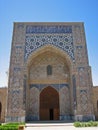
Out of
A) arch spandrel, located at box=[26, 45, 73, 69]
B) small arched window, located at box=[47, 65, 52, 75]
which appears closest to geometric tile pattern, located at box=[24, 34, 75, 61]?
arch spandrel, located at box=[26, 45, 73, 69]

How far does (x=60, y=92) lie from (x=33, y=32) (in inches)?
224

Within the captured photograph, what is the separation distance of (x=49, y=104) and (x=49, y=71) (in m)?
2.84

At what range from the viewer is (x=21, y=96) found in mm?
12664

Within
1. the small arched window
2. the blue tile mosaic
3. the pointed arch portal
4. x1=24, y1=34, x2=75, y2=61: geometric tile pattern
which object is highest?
the blue tile mosaic

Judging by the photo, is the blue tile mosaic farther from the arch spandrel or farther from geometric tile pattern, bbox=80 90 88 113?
geometric tile pattern, bbox=80 90 88 113

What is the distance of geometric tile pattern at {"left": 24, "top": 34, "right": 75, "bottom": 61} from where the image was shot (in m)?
14.1

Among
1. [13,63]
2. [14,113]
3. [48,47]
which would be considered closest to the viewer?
[14,113]

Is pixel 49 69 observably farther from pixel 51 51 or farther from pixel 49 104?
pixel 49 104

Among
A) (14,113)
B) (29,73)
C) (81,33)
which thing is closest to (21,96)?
(14,113)

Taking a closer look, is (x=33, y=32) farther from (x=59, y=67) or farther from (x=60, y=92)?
(x=60, y=92)

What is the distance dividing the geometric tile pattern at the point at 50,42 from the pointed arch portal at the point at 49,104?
344 centimetres

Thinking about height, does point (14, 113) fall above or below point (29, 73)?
below

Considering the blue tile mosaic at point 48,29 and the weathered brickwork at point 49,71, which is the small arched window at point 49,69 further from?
the blue tile mosaic at point 48,29

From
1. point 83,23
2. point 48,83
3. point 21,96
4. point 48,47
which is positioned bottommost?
point 21,96
